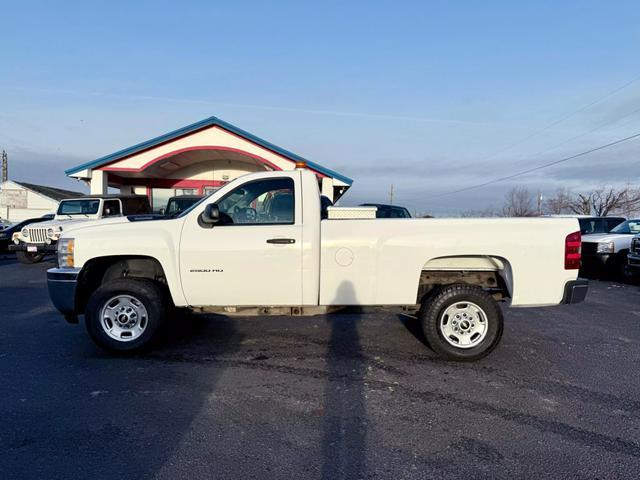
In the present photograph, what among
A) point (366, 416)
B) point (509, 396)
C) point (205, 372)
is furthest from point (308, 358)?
point (509, 396)

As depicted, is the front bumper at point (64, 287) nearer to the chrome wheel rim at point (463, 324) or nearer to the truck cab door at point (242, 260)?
the truck cab door at point (242, 260)

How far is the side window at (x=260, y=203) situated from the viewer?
462cm

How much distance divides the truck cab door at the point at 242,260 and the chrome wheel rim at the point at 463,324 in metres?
1.69

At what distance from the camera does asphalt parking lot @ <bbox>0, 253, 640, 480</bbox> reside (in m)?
2.71

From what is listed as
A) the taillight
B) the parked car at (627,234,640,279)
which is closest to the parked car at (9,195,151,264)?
the taillight

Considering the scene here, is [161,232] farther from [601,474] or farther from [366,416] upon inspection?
[601,474]

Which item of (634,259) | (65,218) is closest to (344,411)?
(634,259)

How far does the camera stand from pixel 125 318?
467 centimetres

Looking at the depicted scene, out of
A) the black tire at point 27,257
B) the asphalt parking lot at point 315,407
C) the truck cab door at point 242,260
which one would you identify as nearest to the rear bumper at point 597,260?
the asphalt parking lot at point 315,407

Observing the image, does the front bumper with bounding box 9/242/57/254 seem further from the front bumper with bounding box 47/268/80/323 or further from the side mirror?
the side mirror

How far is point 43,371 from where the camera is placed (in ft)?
13.9

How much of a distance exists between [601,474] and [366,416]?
5.25 feet

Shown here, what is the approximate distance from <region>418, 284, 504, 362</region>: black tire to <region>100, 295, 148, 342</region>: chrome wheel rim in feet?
10.6

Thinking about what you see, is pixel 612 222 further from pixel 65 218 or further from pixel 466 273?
pixel 65 218
